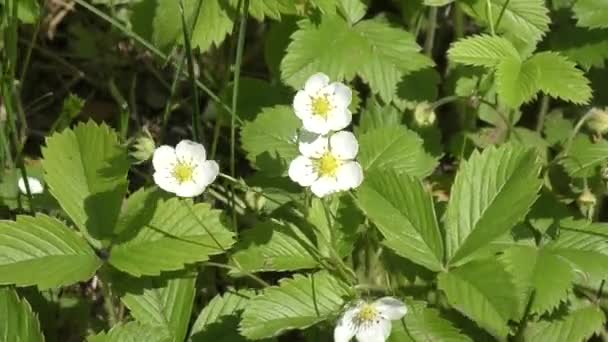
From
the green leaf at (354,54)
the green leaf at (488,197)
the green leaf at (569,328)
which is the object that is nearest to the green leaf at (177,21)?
the green leaf at (354,54)

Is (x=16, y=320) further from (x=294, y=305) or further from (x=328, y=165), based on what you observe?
(x=328, y=165)

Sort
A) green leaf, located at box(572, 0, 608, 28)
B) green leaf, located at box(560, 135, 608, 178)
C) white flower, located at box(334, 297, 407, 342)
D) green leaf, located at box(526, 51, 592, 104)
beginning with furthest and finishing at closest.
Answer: green leaf, located at box(572, 0, 608, 28)
green leaf, located at box(560, 135, 608, 178)
green leaf, located at box(526, 51, 592, 104)
white flower, located at box(334, 297, 407, 342)

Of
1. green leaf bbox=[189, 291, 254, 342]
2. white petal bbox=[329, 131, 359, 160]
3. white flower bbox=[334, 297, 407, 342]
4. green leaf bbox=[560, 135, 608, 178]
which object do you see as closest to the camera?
white flower bbox=[334, 297, 407, 342]

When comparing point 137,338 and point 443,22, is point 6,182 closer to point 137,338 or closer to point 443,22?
point 137,338

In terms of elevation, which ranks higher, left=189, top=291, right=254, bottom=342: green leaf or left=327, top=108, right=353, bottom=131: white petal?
left=327, top=108, right=353, bottom=131: white petal

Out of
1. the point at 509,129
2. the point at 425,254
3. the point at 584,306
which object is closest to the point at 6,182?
the point at 425,254

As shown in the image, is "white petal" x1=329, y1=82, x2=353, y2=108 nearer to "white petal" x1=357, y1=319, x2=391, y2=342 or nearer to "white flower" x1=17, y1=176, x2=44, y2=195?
"white petal" x1=357, y1=319, x2=391, y2=342

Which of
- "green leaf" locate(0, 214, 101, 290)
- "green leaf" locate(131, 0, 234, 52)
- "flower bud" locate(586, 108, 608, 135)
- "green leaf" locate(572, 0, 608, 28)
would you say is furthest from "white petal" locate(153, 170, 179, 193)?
"green leaf" locate(572, 0, 608, 28)
